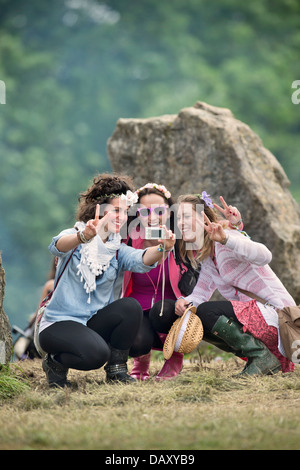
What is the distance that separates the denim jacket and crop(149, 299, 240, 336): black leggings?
326mm

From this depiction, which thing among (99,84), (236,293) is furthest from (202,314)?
(99,84)

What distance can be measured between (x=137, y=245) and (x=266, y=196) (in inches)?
77.5

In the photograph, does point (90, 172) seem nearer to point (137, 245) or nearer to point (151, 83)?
point (151, 83)

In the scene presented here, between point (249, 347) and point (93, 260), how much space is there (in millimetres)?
1036

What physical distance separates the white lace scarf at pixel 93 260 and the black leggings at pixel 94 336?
6.3 inches

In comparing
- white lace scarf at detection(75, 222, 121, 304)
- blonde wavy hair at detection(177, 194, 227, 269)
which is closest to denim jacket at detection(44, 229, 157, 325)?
white lace scarf at detection(75, 222, 121, 304)

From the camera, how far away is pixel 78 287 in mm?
3672

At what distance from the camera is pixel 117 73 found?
17312 millimetres

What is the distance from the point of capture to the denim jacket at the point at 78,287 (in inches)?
142

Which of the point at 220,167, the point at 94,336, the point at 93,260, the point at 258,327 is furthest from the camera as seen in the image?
the point at 220,167

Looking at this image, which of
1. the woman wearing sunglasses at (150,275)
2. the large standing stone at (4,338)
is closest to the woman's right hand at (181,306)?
the woman wearing sunglasses at (150,275)

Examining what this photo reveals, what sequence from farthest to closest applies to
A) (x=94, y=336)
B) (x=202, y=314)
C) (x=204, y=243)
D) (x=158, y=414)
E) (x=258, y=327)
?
(x=204, y=243) → (x=202, y=314) → (x=258, y=327) → (x=94, y=336) → (x=158, y=414)

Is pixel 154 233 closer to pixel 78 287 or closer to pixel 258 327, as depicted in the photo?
pixel 78 287

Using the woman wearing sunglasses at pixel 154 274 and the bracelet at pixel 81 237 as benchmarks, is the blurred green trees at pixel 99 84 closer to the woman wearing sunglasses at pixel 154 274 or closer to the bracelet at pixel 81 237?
the woman wearing sunglasses at pixel 154 274
